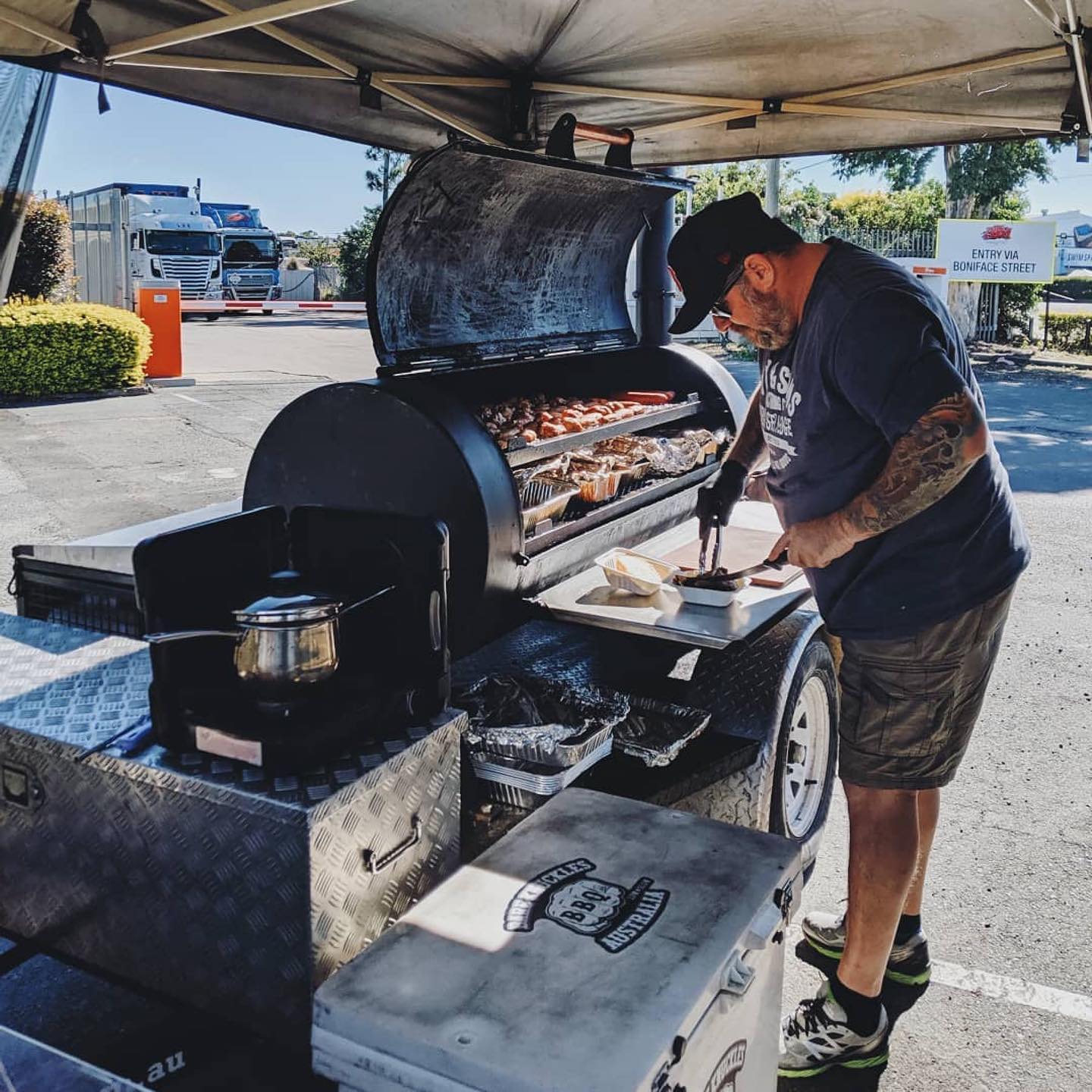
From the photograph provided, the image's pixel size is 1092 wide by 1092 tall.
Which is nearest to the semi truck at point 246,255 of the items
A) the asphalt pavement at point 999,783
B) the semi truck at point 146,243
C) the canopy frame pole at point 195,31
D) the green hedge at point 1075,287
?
the semi truck at point 146,243

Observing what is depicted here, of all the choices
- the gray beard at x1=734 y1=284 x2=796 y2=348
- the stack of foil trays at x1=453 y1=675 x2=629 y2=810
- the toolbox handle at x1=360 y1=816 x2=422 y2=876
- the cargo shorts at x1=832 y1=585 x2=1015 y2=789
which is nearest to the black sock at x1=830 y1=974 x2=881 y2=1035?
the cargo shorts at x1=832 y1=585 x2=1015 y2=789

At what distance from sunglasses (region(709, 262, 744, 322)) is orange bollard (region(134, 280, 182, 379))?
1533 centimetres

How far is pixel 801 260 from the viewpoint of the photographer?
271 cm

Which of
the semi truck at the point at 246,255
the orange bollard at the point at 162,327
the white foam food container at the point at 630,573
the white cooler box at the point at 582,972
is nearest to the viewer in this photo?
the white cooler box at the point at 582,972

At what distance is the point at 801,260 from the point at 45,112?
6.28 ft

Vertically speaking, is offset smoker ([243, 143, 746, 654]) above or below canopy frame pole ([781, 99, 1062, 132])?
below

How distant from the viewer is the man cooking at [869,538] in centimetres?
247

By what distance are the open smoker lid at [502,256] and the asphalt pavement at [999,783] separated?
237 cm

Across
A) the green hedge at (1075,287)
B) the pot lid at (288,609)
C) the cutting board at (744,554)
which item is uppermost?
the green hedge at (1075,287)

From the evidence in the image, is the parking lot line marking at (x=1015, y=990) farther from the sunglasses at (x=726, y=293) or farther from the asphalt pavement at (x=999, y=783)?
the sunglasses at (x=726, y=293)

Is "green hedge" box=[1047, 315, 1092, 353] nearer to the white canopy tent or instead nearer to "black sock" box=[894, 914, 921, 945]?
the white canopy tent

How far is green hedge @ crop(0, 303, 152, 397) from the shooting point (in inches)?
573

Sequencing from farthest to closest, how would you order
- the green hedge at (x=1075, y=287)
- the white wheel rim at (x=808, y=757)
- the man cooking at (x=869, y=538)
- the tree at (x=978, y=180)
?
the green hedge at (x=1075, y=287) < the tree at (x=978, y=180) < the white wheel rim at (x=808, y=757) < the man cooking at (x=869, y=538)

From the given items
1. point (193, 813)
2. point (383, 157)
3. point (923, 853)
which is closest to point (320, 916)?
point (193, 813)
